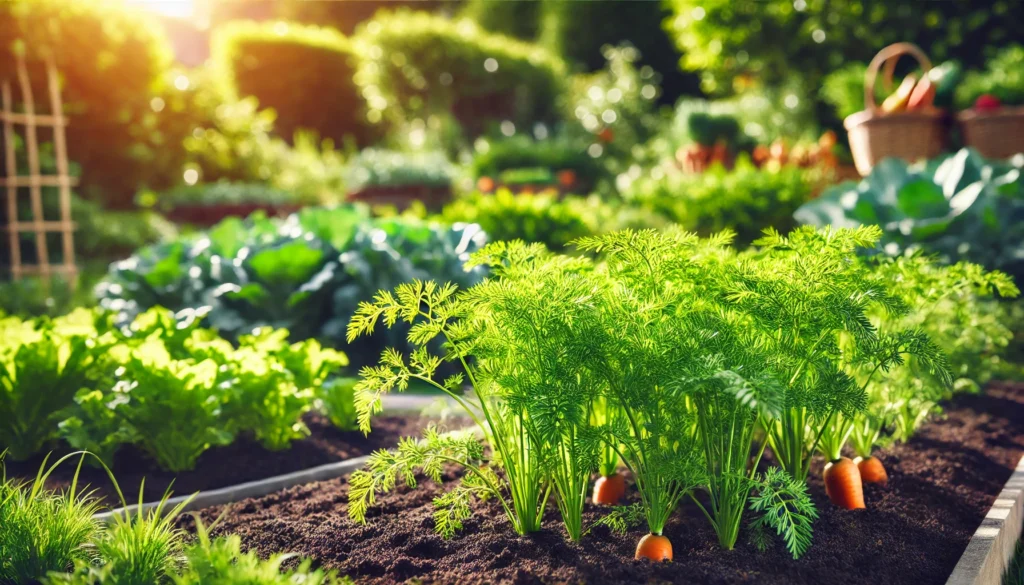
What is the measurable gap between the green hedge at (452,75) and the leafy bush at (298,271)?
8.62 meters

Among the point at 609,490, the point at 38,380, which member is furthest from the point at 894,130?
the point at 38,380

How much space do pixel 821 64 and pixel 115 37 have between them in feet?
25.7

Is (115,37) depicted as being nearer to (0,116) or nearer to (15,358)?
(0,116)

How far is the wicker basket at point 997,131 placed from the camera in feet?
21.1

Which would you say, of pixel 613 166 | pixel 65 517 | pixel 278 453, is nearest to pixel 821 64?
pixel 613 166

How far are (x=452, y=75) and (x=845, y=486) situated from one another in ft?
39.0

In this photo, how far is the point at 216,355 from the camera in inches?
107

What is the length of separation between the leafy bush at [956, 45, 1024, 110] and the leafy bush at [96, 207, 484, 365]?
4.81 m

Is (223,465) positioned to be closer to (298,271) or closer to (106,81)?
(298,271)

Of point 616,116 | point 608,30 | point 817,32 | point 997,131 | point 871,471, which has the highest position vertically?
point 608,30

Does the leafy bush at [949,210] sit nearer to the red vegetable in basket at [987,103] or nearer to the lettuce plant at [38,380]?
the red vegetable in basket at [987,103]

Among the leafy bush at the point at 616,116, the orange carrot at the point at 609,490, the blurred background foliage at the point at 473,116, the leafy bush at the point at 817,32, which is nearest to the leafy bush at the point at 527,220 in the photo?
the blurred background foliage at the point at 473,116

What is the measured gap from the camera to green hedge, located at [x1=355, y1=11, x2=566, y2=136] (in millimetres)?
12828

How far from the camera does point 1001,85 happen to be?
686cm
